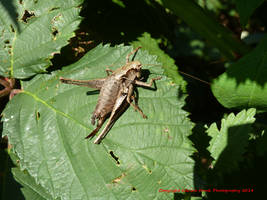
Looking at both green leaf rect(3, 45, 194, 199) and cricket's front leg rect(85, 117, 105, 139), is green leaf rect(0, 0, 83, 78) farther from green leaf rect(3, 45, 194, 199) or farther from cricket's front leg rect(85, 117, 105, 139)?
cricket's front leg rect(85, 117, 105, 139)

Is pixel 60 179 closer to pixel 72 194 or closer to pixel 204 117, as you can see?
pixel 72 194

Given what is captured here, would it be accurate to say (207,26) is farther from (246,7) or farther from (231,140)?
(231,140)

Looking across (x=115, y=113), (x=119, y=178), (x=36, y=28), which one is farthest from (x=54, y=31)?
(x=119, y=178)

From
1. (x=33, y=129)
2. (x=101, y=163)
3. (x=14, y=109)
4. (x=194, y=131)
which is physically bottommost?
(x=194, y=131)

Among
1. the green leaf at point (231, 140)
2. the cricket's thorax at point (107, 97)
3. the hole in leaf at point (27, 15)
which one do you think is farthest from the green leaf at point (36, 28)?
the green leaf at point (231, 140)

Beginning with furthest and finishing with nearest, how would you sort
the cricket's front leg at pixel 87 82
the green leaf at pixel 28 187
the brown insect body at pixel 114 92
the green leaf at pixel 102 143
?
the green leaf at pixel 28 187 → the cricket's front leg at pixel 87 82 → the brown insect body at pixel 114 92 → the green leaf at pixel 102 143

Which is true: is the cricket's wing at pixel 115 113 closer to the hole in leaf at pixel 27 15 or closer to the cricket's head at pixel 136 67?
the cricket's head at pixel 136 67

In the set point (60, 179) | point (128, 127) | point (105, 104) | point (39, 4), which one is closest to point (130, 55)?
point (105, 104)
